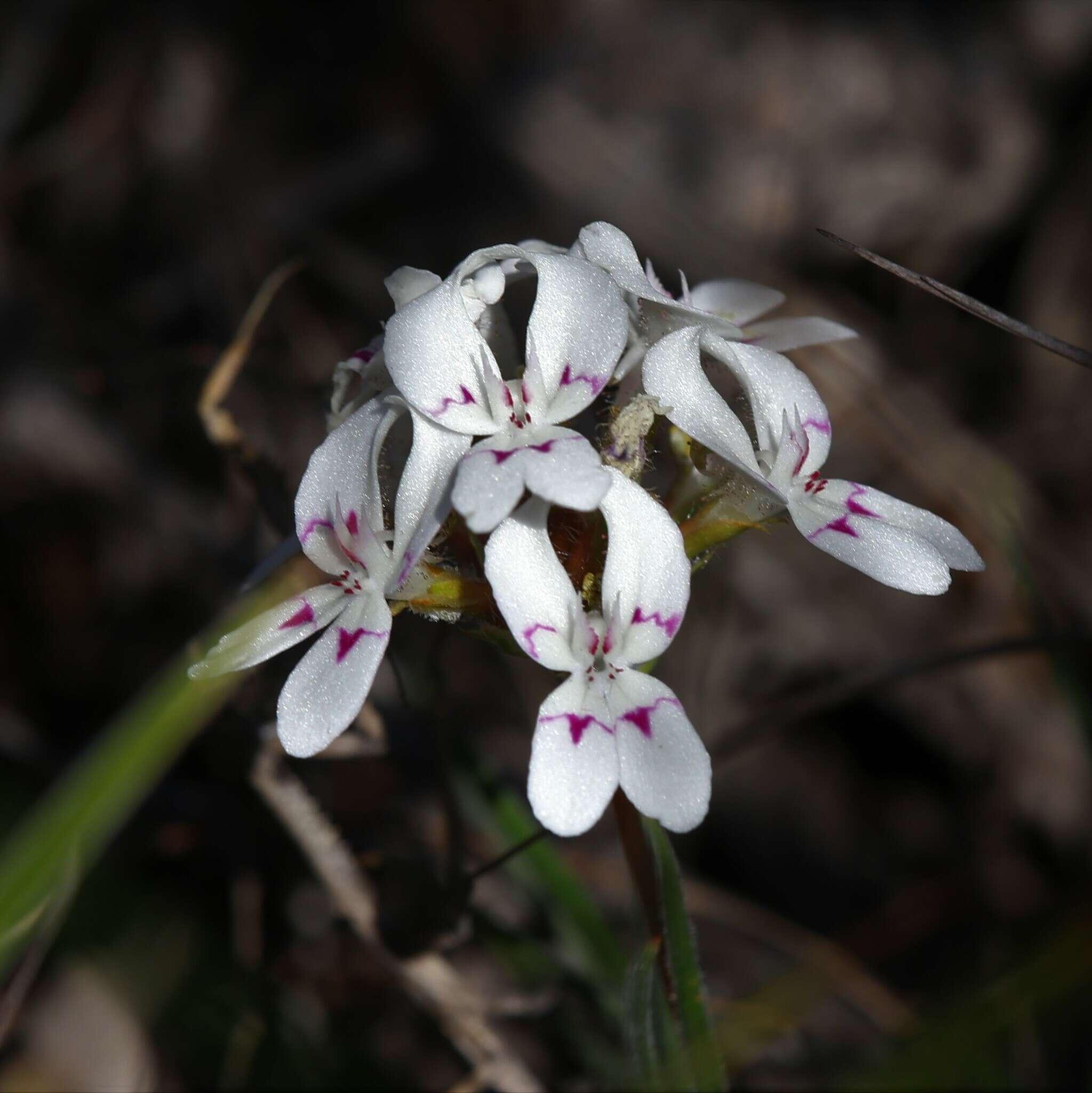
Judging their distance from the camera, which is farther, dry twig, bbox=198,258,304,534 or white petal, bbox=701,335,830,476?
dry twig, bbox=198,258,304,534

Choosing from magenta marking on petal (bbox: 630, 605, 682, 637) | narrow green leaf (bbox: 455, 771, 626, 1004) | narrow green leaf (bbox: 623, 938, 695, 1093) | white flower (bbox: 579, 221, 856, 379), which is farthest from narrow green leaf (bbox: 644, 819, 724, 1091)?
white flower (bbox: 579, 221, 856, 379)

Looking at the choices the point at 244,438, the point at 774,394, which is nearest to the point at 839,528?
the point at 774,394

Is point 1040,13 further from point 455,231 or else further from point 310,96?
point 310,96

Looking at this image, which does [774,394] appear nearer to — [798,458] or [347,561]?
[798,458]

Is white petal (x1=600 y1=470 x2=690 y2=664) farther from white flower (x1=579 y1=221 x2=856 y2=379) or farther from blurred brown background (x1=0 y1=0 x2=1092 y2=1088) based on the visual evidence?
blurred brown background (x1=0 y1=0 x2=1092 y2=1088)

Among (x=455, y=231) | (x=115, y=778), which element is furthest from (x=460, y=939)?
(x=455, y=231)
